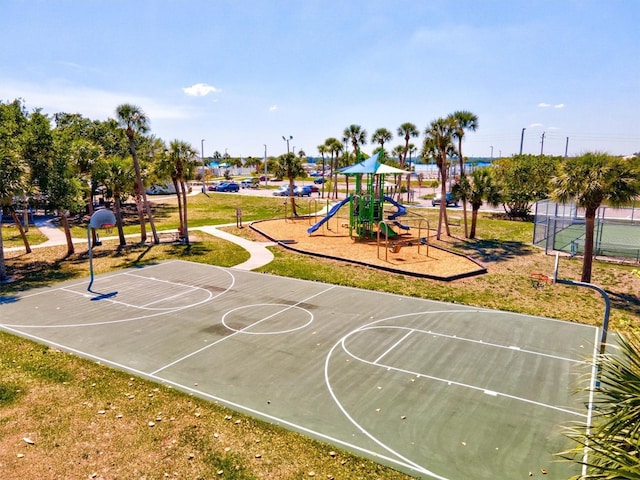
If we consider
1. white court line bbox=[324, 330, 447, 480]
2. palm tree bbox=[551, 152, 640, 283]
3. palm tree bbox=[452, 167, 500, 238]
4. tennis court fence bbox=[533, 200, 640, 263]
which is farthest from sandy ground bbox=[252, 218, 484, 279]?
white court line bbox=[324, 330, 447, 480]

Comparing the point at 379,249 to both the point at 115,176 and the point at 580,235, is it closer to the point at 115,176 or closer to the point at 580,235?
the point at 580,235

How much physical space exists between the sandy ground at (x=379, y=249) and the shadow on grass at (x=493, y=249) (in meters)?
1.68

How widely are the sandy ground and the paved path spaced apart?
2185mm

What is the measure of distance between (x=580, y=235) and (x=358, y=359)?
93.0 ft

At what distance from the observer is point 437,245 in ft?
97.5

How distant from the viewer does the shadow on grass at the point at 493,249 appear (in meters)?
26.1

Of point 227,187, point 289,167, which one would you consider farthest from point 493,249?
point 227,187

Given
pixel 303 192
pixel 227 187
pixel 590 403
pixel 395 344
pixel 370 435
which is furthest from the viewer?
pixel 227 187

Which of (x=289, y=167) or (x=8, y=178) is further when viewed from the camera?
(x=289, y=167)

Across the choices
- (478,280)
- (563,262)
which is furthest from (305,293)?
(563,262)

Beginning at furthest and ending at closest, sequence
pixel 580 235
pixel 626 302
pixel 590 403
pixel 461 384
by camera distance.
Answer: pixel 580 235 < pixel 626 302 < pixel 461 384 < pixel 590 403

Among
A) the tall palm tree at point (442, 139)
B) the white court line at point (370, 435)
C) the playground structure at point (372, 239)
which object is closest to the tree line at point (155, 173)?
the tall palm tree at point (442, 139)

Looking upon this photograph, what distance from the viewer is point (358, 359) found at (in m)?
12.8

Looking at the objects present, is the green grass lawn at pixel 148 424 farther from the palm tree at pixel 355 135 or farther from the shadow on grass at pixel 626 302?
the palm tree at pixel 355 135
